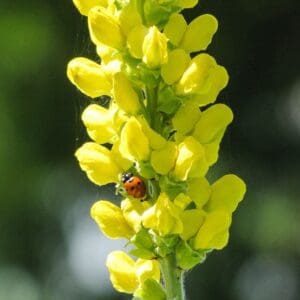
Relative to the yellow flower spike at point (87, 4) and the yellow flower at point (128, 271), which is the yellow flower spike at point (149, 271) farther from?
the yellow flower spike at point (87, 4)

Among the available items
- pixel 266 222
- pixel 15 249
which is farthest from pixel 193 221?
pixel 15 249

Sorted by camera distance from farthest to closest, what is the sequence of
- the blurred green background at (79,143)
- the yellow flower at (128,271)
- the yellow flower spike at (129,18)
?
the blurred green background at (79,143), the yellow flower at (128,271), the yellow flower spike at (129,18)

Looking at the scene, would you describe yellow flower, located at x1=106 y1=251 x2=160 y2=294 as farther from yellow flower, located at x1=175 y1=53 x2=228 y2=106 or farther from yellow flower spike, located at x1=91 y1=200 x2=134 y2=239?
yellow flower, located at x1=175 y1=53 x2=228 y2=106

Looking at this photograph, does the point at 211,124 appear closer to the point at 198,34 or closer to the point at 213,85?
the point at 213,85

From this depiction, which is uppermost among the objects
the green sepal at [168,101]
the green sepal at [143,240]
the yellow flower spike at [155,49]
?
the yellow flower spike at [155,49]

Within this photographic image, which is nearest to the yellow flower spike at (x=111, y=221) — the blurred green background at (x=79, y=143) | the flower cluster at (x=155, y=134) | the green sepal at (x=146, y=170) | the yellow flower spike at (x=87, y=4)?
the flower cluster at (x=155, y=134)

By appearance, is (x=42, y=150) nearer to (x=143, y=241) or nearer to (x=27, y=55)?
(x=27, y=55)

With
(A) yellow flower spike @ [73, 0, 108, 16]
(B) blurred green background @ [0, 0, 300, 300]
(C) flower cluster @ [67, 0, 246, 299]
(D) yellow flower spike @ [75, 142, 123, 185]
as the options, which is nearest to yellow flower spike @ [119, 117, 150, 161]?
(C) flower cluster @ [67, 0, 246, 299]

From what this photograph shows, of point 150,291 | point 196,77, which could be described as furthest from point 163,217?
point 196,77
